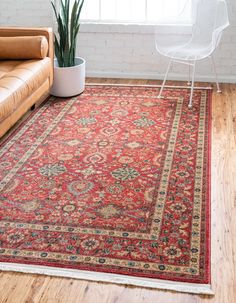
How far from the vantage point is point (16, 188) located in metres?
2.84

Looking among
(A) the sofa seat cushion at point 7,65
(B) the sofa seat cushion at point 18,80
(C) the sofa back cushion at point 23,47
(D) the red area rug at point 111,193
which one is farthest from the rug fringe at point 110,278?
(C) the sofa back cushion at point 23,47

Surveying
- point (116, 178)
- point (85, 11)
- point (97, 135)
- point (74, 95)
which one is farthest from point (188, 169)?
point (85, 11)

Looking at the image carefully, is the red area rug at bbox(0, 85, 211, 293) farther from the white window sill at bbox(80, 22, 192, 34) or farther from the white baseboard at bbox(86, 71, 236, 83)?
the white window sill at bbox(80, 22, 192, 34)

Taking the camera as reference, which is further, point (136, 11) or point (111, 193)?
point (136, 11)

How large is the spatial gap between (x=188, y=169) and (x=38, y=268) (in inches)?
49.6

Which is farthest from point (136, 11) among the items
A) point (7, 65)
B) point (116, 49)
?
point (7, 65)

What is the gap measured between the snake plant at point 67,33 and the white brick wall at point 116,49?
56 cm

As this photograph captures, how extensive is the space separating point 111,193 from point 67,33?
196cm

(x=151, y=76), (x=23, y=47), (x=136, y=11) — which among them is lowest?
(x=151, y=76)

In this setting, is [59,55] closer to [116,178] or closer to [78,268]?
[116,178]

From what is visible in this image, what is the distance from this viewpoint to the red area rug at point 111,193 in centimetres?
219

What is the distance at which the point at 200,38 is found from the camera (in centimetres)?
444

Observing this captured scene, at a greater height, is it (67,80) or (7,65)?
(7,65)

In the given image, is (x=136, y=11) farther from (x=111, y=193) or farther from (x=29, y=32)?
(x=111, y=193)
